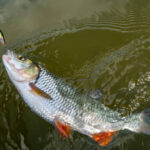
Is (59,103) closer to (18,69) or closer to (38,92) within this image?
(38,92)

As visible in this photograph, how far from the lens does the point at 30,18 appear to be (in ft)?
16.6

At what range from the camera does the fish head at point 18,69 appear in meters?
2.58

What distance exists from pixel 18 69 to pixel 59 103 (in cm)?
66

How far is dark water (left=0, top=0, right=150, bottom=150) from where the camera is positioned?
3.01m

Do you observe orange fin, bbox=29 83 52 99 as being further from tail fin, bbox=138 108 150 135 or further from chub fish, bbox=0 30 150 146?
tail fin, bbox=138 108 150 135

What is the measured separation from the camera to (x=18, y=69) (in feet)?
8.59

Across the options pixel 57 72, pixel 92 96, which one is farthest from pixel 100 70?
pixel 92 96

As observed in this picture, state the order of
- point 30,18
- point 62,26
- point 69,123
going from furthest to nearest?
1. point 30,18
2. point 62,26
3. point 69,123


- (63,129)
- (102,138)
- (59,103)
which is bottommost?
(102,138)

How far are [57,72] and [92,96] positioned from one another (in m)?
1.15

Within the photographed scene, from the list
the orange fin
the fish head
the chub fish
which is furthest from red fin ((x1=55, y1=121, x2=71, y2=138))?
the fish head

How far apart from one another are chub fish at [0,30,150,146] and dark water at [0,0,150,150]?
369 mm

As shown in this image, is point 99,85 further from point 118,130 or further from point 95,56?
point 118,130

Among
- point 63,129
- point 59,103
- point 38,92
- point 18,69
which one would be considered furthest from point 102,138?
point 18,69
